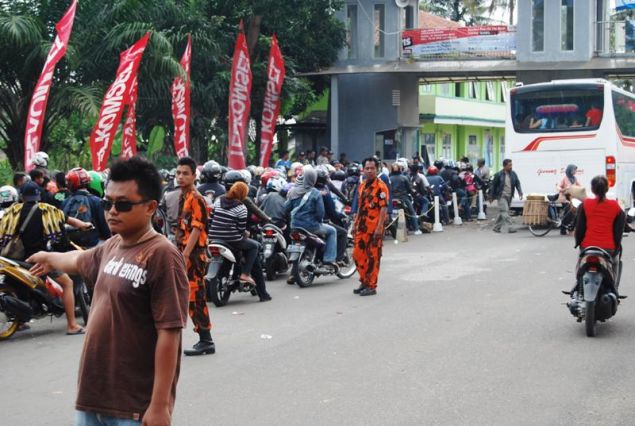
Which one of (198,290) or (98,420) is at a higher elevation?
(98,420)

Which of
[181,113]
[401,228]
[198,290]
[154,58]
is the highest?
[154,58]

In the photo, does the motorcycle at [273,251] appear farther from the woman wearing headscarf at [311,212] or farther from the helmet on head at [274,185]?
the helmet on head at [274,185]

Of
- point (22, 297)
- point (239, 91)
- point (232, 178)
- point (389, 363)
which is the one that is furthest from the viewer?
point (239, 91)

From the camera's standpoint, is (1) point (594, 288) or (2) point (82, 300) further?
(2) point (82, 300)

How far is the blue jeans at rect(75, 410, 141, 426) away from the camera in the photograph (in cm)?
384

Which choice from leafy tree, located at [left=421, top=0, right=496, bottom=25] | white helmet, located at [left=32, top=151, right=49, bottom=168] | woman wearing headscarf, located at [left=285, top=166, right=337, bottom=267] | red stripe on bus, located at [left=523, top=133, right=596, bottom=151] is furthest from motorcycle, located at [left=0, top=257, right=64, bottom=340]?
leafy tree, located at [left=421, top=0, right=496, bottom=25]

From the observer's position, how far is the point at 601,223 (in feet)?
32.0

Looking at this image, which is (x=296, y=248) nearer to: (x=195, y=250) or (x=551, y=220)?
(x=195, y=250)

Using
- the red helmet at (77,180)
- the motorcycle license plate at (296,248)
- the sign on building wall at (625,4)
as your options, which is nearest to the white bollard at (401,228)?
the motorcycle license plate at (296,248)

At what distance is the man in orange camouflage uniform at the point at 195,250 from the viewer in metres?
8.87

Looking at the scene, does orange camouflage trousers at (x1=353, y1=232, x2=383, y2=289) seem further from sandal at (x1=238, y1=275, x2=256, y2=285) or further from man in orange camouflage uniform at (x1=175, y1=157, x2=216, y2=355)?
man in orange camouflage uniform at (x1=175, y1=157, x2=216, y2=355)

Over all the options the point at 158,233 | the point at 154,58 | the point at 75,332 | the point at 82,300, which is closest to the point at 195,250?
the point at 75,332

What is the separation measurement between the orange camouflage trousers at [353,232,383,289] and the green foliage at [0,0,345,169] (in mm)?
8141

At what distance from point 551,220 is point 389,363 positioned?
14.2 m
